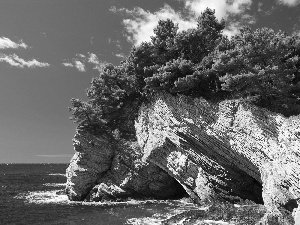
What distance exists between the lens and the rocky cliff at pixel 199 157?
25.7 metres

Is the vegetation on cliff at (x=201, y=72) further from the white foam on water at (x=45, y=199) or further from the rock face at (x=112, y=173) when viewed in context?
the white foam on water at (x=45, y=199)

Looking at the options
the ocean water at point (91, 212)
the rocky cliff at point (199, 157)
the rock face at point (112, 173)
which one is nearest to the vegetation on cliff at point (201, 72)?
the rocky cliff at point (199, 157)

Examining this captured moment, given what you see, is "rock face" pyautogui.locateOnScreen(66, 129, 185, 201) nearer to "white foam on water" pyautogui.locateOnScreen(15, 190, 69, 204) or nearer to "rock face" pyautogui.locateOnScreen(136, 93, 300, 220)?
"white foam on water" pyautogui.locateOnScreen(15, 190, 69, 204)

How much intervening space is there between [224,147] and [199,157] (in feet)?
12.8

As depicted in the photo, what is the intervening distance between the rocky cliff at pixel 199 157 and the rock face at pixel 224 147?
0.08 meters

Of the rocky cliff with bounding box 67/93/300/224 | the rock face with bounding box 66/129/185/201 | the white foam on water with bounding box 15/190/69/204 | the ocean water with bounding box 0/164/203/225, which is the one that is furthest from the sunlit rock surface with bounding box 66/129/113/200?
the white foam on water with bounding box 15/190/69/204

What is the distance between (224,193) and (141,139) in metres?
13.5

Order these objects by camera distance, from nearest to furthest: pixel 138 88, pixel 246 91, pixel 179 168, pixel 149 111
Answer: pixel 246 91 < pixel 179 168 < pixel 149 111 < pixel 138 88

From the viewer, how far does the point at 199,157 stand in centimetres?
3391

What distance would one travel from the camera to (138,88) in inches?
1646

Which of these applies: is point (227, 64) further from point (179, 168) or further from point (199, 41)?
point (179, 168)

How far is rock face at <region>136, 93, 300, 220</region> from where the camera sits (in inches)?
995

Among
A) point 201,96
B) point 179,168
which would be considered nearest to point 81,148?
point 179,168

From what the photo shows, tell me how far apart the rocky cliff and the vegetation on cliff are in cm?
199
